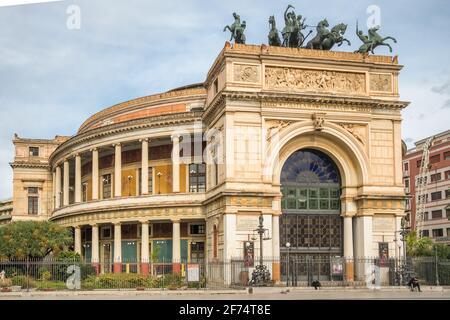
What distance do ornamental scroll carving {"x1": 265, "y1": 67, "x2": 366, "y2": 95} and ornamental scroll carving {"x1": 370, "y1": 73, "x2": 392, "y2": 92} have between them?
699mm

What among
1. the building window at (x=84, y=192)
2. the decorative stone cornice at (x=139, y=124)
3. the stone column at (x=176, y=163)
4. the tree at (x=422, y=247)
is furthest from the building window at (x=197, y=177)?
the tree at (x=422, y=247)

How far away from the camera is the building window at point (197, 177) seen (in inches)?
2057

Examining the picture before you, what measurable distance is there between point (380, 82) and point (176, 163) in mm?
16230

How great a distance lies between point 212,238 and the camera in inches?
1789

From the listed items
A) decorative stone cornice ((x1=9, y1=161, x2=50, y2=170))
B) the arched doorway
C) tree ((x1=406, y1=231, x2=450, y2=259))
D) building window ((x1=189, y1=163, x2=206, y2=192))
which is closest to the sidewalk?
the arched doorway

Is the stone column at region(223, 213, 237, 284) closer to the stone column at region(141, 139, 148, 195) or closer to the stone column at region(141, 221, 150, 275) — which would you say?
the stone column at region(141, 221, 150, 275)

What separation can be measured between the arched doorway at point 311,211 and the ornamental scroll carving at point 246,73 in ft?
19.0

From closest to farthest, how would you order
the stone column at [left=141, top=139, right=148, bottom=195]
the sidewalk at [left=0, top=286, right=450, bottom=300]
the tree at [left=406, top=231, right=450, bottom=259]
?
1. the sidewalk at [left=0, top=286, right=450, bottom=300]
2. the stone column at [left=141, top=139, right=148, bottom=195]
3. the tree at [left=406, top=231, right=450, bottom=259]

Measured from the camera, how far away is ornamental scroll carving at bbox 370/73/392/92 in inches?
1760

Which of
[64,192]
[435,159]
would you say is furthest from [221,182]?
[435,159]

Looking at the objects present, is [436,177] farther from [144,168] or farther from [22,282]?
[22,282]

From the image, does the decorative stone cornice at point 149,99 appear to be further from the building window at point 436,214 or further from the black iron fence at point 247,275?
the building window at point 436,214
